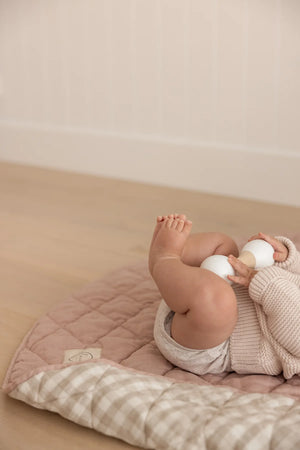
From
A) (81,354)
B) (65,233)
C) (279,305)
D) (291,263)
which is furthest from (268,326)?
(65,233)

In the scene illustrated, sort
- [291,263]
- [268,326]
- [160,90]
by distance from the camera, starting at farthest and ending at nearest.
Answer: [160,90] < [291,263] < [268,326]

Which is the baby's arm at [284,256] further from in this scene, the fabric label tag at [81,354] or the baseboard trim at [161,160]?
the baseboard trim at [161,160]

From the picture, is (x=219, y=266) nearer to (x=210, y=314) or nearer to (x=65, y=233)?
(x=210, y=314)

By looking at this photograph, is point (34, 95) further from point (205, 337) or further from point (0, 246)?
point (205, 337)

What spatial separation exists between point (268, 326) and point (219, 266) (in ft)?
0.42

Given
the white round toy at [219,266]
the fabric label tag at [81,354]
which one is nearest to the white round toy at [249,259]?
the white round toy at [219,266]

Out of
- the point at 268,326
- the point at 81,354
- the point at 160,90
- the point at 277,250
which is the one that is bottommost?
the point at 81,354

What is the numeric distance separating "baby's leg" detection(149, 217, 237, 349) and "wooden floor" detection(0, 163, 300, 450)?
0.21 metres

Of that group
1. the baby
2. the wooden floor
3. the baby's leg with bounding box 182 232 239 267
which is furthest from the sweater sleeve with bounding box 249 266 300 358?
the wooden floor

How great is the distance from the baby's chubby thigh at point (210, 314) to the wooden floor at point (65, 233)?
0.21 meters

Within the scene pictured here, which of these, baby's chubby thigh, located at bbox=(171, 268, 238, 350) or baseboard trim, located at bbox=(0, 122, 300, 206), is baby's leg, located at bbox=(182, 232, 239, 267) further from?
baseboard trim, located at bbox=(0, 122, 300, 206)

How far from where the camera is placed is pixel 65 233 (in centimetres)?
195

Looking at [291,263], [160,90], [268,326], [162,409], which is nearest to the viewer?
[162,409]

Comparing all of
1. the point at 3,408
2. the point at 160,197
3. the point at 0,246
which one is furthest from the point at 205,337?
the point at 160,197
